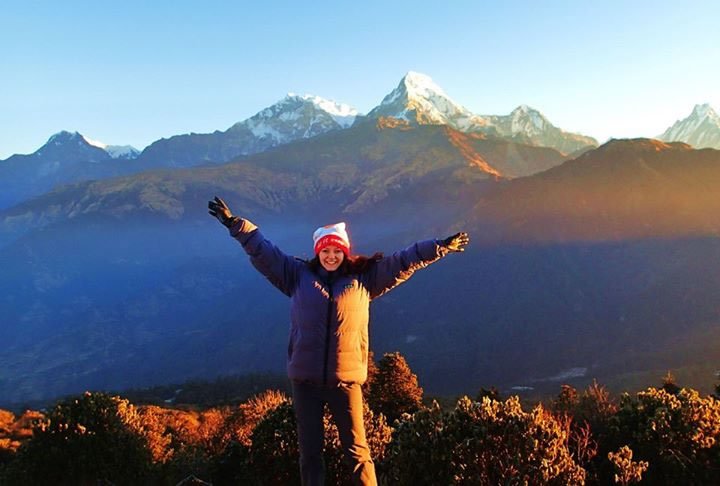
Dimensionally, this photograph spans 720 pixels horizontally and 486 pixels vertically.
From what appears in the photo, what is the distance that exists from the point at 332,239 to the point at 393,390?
28.5m

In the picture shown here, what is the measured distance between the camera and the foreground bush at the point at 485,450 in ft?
19.6

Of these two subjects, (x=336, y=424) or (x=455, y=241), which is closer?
(x=336, y=424)

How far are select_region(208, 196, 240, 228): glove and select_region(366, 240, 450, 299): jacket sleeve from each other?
4.81 ft

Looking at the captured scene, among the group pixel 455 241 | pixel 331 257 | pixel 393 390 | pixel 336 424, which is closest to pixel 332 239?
pixel 331 257

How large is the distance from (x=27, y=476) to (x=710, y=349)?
129 meters

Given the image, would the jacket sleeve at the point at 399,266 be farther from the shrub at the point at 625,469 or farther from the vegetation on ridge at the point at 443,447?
the shrub at the point at 625,469

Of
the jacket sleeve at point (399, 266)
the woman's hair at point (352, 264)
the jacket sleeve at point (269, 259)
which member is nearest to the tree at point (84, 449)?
the jacket sleeve at point (269, 259)

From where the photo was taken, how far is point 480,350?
6294 inches

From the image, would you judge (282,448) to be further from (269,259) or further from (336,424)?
(269,259)

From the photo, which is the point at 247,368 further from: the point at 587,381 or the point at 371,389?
the point at 371,389

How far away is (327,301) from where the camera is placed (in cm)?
518

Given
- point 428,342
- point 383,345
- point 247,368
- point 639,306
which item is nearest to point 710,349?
point 639,306

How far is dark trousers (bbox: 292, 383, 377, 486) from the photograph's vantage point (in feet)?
17.2

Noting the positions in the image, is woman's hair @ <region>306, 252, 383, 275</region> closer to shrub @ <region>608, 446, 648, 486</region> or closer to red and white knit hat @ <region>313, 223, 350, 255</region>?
red and white knit hat @ <region>313, 223, 350, 255</region>
